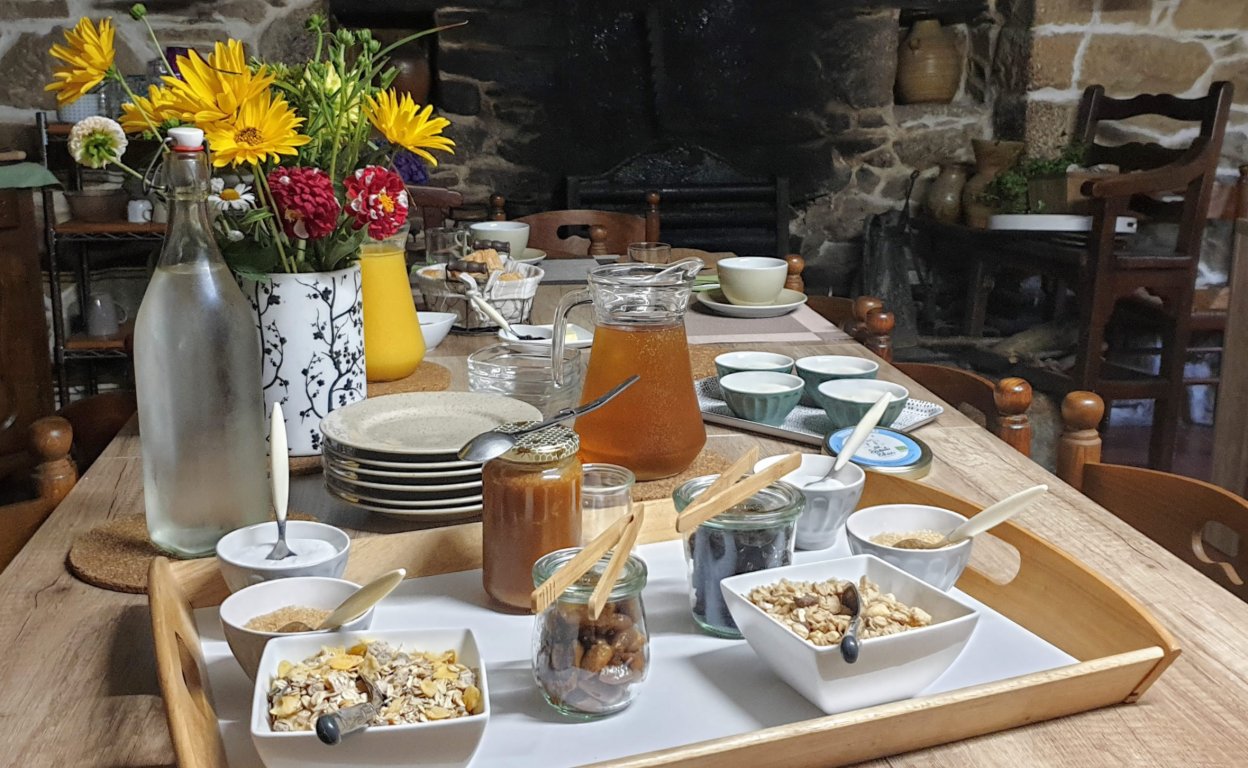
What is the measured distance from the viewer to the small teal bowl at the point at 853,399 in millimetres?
1188

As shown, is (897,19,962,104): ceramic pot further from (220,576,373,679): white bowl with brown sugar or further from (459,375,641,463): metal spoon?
(220,576,373,679): white bowl with brown sugar

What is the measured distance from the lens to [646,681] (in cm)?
70

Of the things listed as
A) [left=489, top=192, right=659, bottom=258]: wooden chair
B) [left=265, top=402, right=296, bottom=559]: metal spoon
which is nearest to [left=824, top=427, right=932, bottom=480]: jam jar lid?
[left=265, top=402, right=296, bottom=559]: metal spoon

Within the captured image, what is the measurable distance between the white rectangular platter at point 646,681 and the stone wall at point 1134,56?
134 inches

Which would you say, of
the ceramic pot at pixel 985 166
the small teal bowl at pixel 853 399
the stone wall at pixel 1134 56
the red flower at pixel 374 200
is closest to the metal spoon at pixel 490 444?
the red flower at pixel 374 200

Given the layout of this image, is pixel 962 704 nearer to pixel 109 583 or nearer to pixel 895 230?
pixel 109 583

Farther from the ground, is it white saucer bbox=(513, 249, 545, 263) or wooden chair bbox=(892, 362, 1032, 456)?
white saucer bbox=(513, 249, 545, 263)

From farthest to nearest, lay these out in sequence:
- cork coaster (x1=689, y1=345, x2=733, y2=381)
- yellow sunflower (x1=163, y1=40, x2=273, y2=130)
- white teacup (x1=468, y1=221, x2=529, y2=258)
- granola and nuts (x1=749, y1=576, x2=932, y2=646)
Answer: white teacup (x1=468, y1=221, x2=529, y2=258)
cork coaster (x1=689, y1=345, x2=733, y2=381)
yellow sunflower (x1=163, y1=40, x2=273, y2=130)
granola and nuts (x1=749, y1=576, x2=932, y2=646)

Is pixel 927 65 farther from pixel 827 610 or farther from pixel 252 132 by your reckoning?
pixel 827 610

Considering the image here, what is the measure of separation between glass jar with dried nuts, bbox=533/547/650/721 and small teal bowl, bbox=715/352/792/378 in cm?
70

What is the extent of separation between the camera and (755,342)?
1.66 metres

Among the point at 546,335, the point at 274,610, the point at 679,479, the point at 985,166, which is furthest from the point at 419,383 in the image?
the point at 985,166

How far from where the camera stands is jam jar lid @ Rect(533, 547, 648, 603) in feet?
2.14

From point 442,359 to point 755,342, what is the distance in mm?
464
